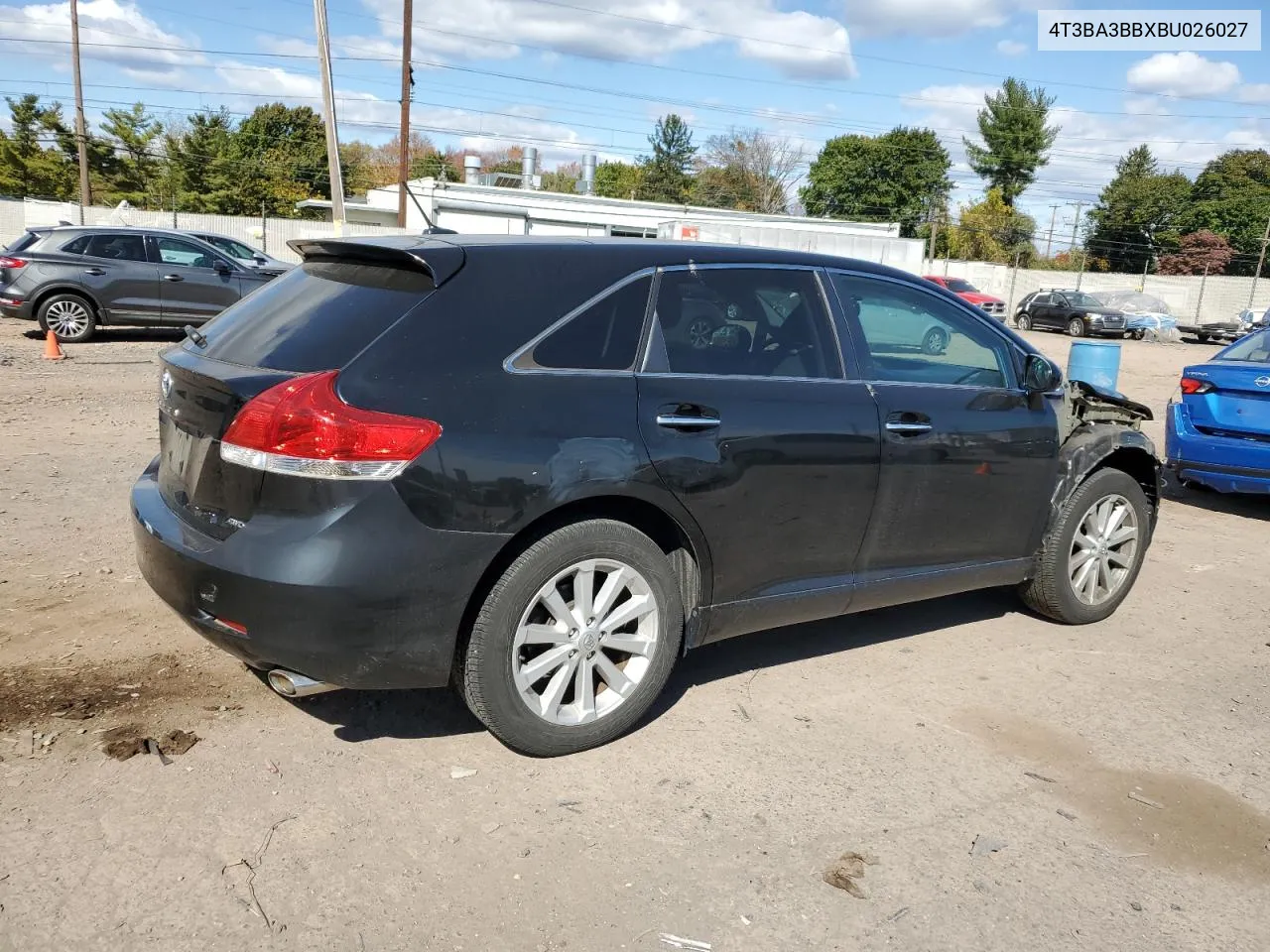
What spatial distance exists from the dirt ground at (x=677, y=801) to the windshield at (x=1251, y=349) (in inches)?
159

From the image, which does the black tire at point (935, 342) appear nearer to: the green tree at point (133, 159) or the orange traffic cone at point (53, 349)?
the orange traffic cone at point (53, 349)

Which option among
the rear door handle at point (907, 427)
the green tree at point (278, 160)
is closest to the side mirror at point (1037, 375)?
the rear door handle at point (907, 427)

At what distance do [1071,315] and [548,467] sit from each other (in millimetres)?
37174

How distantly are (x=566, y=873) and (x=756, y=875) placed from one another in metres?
0.54

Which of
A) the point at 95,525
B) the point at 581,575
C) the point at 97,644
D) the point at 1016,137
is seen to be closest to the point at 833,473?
the point at 581,575

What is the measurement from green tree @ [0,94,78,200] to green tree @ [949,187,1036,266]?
5375 cm

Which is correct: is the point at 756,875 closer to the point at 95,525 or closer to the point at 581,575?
the point at 581,575

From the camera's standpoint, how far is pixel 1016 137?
2872 inches

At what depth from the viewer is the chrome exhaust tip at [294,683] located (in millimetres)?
3182

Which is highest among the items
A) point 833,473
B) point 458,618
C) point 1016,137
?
point 1016,137

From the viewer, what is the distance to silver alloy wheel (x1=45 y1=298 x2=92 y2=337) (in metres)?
14.8

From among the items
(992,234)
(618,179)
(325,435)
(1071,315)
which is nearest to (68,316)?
(325,435)

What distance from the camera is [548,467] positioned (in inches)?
127

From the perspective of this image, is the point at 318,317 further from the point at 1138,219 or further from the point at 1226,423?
the point at 1138,219
